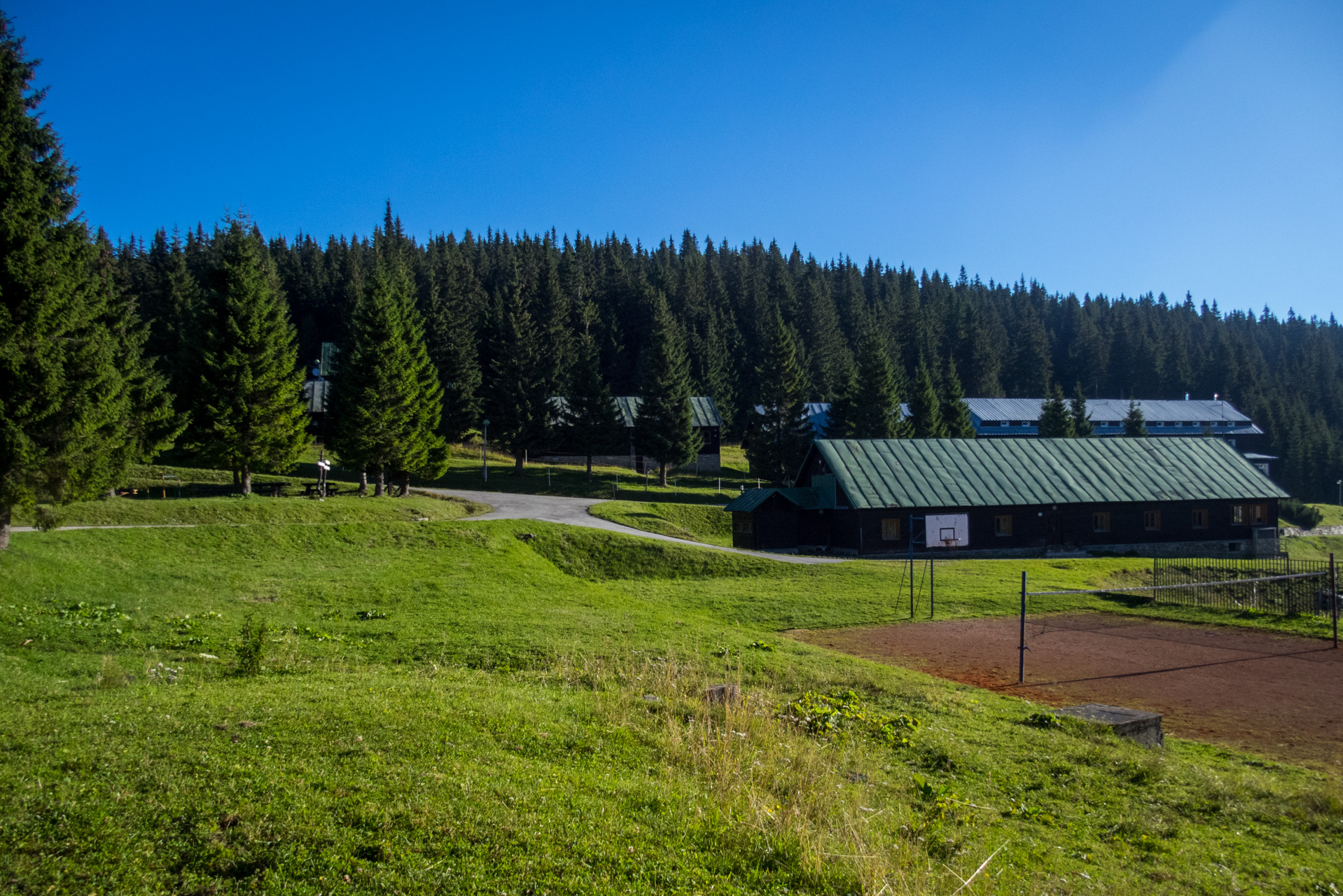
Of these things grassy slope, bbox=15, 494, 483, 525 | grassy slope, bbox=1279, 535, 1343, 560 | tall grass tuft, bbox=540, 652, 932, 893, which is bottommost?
grassy slope, bbox=1279, 535, 1343, 560

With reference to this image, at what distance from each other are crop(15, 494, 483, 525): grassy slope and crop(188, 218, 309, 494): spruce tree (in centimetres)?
288

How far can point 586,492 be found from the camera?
5784 centimetres

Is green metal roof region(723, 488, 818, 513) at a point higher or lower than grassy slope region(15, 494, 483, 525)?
higher

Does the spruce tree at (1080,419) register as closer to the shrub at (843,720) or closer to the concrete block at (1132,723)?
the concrete block at (1132,723)

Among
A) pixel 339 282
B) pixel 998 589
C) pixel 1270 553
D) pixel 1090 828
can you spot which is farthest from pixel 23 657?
pixel 339 282

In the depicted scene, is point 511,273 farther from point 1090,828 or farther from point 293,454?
point 1090,828

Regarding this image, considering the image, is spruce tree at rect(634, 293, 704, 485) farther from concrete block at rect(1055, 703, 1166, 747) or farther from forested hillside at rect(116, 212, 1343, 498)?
concrete block at rect(1055, 703, 1166, 747)

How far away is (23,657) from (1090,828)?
15846mm

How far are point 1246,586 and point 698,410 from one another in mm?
53776

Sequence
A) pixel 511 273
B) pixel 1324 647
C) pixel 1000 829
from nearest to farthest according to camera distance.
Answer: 1. pixel 1000 829
2. pixel 1324 647
3. pixel 511 273

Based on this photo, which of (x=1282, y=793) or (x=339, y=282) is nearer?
(x=1282, y=793)

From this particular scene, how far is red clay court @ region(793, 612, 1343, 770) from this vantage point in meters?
12.6

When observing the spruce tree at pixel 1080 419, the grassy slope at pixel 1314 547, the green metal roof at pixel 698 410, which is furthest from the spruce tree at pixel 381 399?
the spruce tree at pixel 1080 419

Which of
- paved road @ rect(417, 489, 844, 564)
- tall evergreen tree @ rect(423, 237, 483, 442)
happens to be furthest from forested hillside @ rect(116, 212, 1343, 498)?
paved road @ rect(417, 489, 844, 564)
